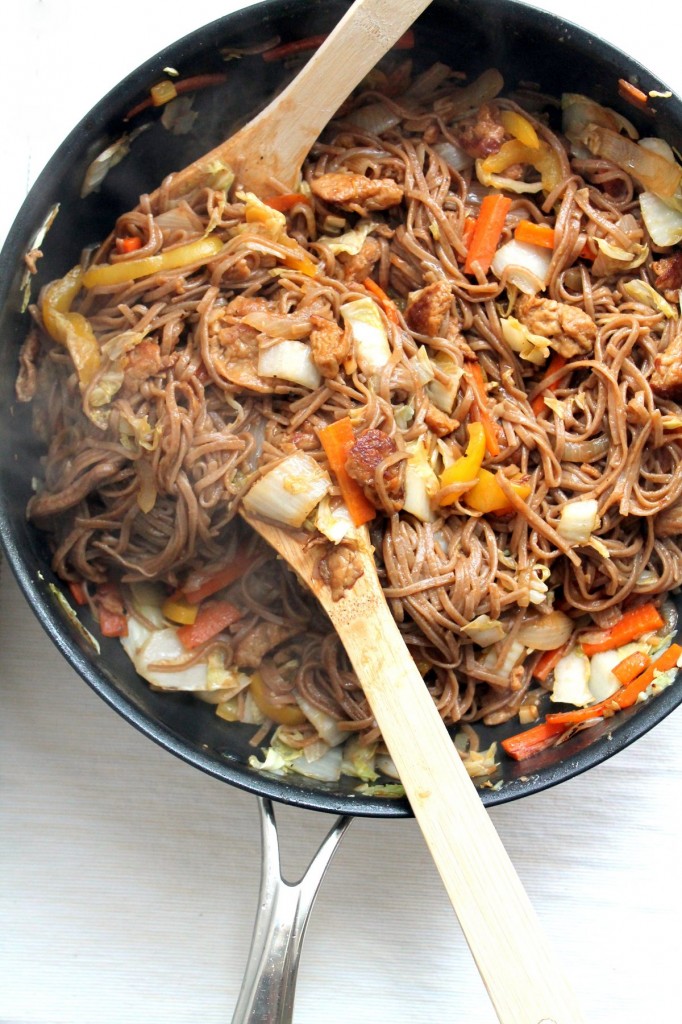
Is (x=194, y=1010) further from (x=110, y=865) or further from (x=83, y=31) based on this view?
(x=83, y=31)

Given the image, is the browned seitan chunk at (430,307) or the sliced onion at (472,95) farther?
the sliced onion at (472,95)

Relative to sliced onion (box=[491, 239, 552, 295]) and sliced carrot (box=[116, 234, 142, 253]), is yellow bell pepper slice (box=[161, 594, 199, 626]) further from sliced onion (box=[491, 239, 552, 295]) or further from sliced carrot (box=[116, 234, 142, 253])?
sliced onion (box=[491, 239, 552, 295])

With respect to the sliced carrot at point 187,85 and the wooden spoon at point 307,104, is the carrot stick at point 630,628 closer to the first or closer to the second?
the wooden spoon at point 307,104

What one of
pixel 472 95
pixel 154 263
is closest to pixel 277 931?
pixel 154 263

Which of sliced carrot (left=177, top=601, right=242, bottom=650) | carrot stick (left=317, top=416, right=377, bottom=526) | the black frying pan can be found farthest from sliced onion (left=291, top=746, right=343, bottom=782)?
carrot stick (left=317, top=416, right=377, bottom=526)

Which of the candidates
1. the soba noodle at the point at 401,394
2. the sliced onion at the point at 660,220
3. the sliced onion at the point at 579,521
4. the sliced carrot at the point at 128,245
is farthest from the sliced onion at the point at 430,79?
the sliced onion at the point at 579,521
